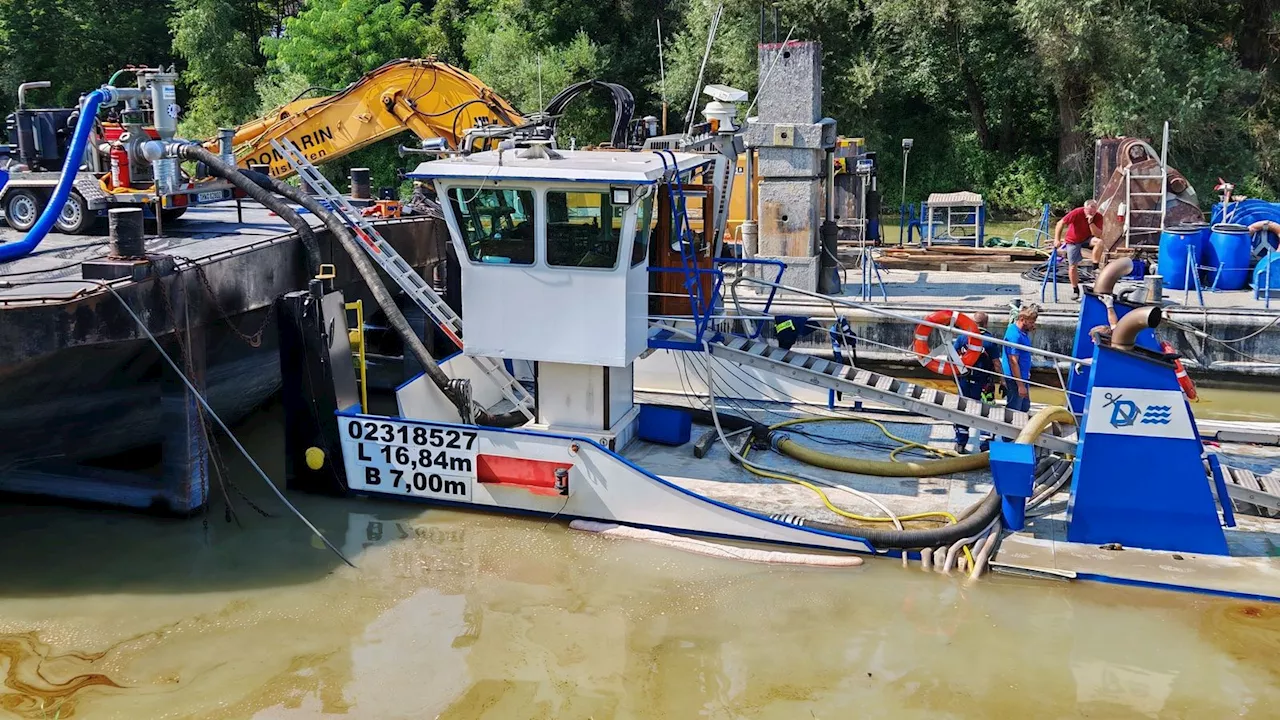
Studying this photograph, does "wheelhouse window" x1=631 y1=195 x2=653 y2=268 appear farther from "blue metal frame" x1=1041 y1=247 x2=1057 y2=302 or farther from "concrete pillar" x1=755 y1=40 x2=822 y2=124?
"blue metal frame" x1=1041 y1=247 x2=1057 y2=302

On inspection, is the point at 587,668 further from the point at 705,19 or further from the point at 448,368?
the point at 705,19

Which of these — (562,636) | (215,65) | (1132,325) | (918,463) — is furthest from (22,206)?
(215,65)

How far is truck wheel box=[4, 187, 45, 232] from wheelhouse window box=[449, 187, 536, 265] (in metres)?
5.18

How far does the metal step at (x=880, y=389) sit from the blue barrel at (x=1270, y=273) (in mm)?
8010

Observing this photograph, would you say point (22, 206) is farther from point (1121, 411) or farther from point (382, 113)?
point (1121, 411)

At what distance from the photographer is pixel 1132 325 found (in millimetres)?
8258

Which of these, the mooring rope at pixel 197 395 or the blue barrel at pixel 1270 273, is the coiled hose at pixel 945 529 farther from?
the blue barrel at pixel 1270 273

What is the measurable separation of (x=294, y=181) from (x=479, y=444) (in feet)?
51.3

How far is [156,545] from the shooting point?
9539 millimetres

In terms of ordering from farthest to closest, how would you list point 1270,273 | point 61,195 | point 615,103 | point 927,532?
point 1270,273, point 615,103, point 61,195, point 927,532

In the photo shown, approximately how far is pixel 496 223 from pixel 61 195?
405 cm

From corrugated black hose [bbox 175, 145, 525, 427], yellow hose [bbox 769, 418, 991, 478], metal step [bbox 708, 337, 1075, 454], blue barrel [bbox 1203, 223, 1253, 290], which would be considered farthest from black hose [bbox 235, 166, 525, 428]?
blue barrel [bbox 1203, 223, 1253, 290]

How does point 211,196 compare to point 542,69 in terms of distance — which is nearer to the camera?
point 211,196

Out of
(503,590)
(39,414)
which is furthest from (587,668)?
(39,414)
